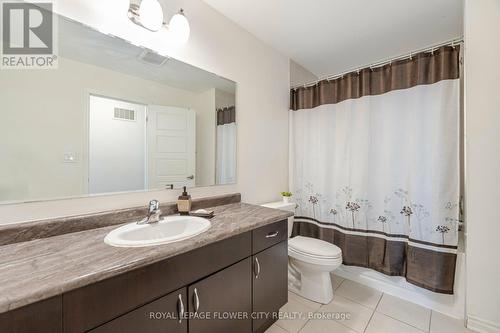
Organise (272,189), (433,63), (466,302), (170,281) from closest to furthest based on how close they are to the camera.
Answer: (170,281) < (466,302) < (433,63) < (272,189)

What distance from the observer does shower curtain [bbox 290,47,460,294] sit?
1.52m

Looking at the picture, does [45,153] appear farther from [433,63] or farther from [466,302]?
[466,302]

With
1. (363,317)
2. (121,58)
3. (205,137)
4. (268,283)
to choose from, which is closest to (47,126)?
(121,58)

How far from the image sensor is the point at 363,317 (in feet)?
5.16

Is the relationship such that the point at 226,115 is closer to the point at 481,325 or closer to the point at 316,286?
the point at 316,286

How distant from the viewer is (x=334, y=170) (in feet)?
6.72

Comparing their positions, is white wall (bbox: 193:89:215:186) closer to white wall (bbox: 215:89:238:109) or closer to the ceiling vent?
white wall (bbox: 215:89:238:109)

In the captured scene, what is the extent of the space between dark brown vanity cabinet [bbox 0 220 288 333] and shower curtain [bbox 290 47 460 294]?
0.86m

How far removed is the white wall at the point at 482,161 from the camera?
1.34 m

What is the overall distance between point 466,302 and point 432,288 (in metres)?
0.18

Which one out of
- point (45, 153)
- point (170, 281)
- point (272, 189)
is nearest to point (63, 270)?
point (170, 281)

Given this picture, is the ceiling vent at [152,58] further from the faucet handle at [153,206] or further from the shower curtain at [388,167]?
the shower curtain at [388,167]

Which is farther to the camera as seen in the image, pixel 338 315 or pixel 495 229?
pixel 338 315

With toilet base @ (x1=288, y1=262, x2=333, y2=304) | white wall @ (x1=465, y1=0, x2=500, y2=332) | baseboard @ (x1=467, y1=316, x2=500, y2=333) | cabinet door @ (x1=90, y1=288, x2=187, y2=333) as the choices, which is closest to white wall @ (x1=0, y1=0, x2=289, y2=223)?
cabinet door @ (x1=90, y1=288, x2=187, y2=333)
